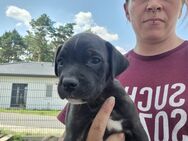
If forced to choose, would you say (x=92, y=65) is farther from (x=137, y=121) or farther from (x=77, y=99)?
(x=137, y=121)

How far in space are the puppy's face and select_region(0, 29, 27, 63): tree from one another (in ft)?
188

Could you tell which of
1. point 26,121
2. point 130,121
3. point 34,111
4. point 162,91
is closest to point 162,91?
point 162,91

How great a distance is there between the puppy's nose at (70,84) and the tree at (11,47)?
57581 millimetres

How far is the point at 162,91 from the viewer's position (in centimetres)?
A: 256

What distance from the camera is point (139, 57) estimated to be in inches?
113

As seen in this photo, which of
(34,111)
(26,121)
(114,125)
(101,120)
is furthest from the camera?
(34,111)

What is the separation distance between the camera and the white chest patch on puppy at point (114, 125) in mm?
2266

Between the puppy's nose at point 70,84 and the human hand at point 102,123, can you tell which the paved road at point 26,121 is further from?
the puppy's nose at point 70,84

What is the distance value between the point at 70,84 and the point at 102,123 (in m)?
0.38

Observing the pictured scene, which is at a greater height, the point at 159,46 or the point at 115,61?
the point at 159,46

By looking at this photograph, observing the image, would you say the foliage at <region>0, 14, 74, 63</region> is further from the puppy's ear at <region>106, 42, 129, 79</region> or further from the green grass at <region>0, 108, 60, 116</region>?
the puppy's ear at <region>106, 42, 129, 79</region>

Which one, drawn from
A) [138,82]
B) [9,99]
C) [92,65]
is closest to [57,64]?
[92,65]

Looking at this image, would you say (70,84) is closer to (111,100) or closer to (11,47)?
(111,100)

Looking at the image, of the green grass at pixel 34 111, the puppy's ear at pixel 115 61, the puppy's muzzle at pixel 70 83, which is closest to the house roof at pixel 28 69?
the green grass at pixel 34 111
